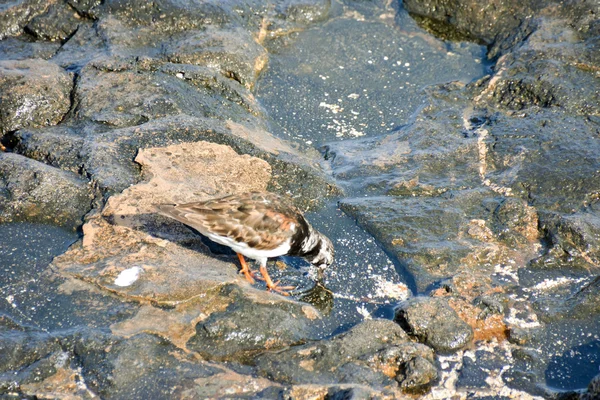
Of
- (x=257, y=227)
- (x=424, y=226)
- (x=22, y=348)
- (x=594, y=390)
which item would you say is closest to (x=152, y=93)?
(x=257, y=227)

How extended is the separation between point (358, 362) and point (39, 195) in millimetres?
2942

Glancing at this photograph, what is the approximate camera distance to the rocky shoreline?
407cm

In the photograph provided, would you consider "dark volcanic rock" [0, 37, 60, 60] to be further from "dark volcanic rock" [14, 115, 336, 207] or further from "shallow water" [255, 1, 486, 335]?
"shallow water" [255, 1, 486, 335]

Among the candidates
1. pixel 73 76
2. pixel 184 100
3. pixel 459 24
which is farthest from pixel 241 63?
pixel 459 24

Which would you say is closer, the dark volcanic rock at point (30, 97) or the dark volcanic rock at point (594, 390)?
the dark volcanic rock at point (594, 390)

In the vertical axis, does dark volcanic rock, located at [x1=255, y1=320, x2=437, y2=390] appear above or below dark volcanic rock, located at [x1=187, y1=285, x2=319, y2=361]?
above

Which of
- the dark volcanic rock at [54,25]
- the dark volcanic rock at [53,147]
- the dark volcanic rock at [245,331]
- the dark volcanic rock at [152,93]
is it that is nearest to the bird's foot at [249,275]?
the dark volcanic rock at [245,331]

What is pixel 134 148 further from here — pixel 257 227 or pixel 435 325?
pixel 435 325

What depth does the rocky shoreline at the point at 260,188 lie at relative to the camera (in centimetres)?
407

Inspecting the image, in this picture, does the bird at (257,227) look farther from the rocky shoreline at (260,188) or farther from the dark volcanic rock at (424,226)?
the dark volcanic rock at (424,226)

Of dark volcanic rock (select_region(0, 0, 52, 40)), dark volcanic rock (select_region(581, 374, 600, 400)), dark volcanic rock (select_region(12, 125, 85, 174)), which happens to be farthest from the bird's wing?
dark volcanic rock (select_region(0, 0, 52, 40))

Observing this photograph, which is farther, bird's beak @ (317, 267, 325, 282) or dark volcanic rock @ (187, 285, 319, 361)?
bird's beak @ (317, 267, 325, 282)

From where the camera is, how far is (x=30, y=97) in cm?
616

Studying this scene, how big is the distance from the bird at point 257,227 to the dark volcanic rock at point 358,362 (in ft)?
2.72
